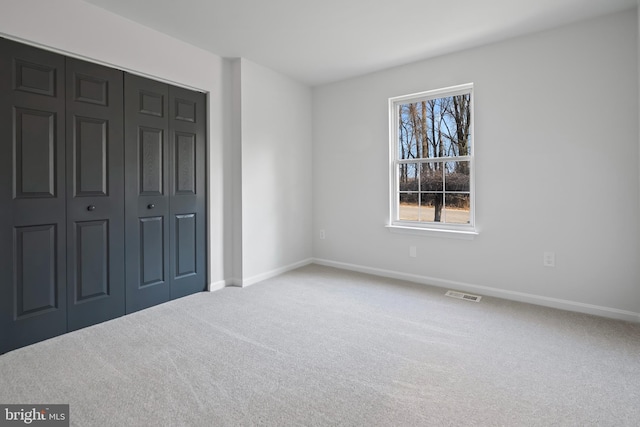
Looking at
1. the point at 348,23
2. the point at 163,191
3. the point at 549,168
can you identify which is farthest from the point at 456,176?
the point at 163,191

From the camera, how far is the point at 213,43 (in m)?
3.18

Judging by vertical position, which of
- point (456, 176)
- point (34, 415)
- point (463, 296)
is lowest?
point (34, 415)

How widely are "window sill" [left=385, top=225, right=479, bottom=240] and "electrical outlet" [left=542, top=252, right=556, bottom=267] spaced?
23.7 inches

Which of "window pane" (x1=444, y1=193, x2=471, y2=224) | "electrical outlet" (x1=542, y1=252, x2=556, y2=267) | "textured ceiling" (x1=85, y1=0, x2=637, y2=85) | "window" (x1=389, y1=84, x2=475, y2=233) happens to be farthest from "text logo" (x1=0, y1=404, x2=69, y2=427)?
"electrical outlet" (x1=542, y1=252, x2=556, y2=267)

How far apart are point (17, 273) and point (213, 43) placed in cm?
249

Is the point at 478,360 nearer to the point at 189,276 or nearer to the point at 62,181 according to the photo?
the point at 189,276

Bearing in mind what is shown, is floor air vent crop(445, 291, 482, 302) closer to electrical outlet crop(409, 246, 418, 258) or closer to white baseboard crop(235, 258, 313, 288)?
electrical outlet crop(409, 246, 418, 258)

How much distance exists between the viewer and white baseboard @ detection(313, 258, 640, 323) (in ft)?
8.96

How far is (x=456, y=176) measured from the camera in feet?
11.6

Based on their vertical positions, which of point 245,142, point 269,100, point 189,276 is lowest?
point 189,276

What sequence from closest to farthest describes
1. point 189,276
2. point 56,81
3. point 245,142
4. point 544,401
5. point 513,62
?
point 544,401 → point 56,81 → point 513,62 → point 189,276 → point 245,142

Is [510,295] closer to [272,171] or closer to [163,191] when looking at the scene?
[272,171]

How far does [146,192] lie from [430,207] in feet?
9.62

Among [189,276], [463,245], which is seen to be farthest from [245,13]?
[463,245]
